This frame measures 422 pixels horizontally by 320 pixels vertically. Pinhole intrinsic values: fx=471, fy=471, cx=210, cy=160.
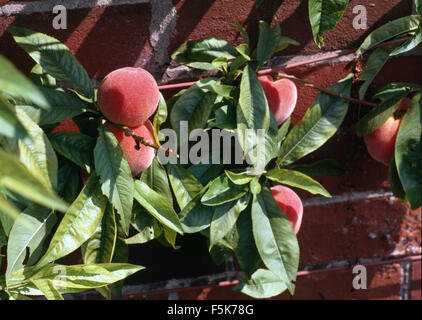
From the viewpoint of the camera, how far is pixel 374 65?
2.58 feet

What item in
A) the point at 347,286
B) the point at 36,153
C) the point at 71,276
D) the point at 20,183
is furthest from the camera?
the point at 347,286

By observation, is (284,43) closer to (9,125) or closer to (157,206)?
(157,206)

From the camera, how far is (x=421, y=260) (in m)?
1.02

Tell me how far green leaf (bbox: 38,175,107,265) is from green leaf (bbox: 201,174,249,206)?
153mm

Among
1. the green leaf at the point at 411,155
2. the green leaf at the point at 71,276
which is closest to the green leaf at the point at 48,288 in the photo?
the green leaf at the point at 71,276

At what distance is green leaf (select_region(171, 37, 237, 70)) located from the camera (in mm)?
756

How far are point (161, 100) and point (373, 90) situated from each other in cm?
40

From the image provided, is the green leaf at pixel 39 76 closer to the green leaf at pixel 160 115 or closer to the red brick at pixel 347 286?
the green leaf at pixel 160 115

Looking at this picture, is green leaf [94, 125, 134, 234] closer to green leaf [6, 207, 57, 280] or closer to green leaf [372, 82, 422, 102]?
green leaf [6, 207, 57, 280]

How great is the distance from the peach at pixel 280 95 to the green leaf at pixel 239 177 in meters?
0.12

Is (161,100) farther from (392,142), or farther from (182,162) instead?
(392,142)

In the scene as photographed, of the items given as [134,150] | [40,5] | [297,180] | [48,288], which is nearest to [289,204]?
[297,180]

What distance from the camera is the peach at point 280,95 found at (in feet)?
2.52

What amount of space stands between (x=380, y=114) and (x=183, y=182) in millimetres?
353
